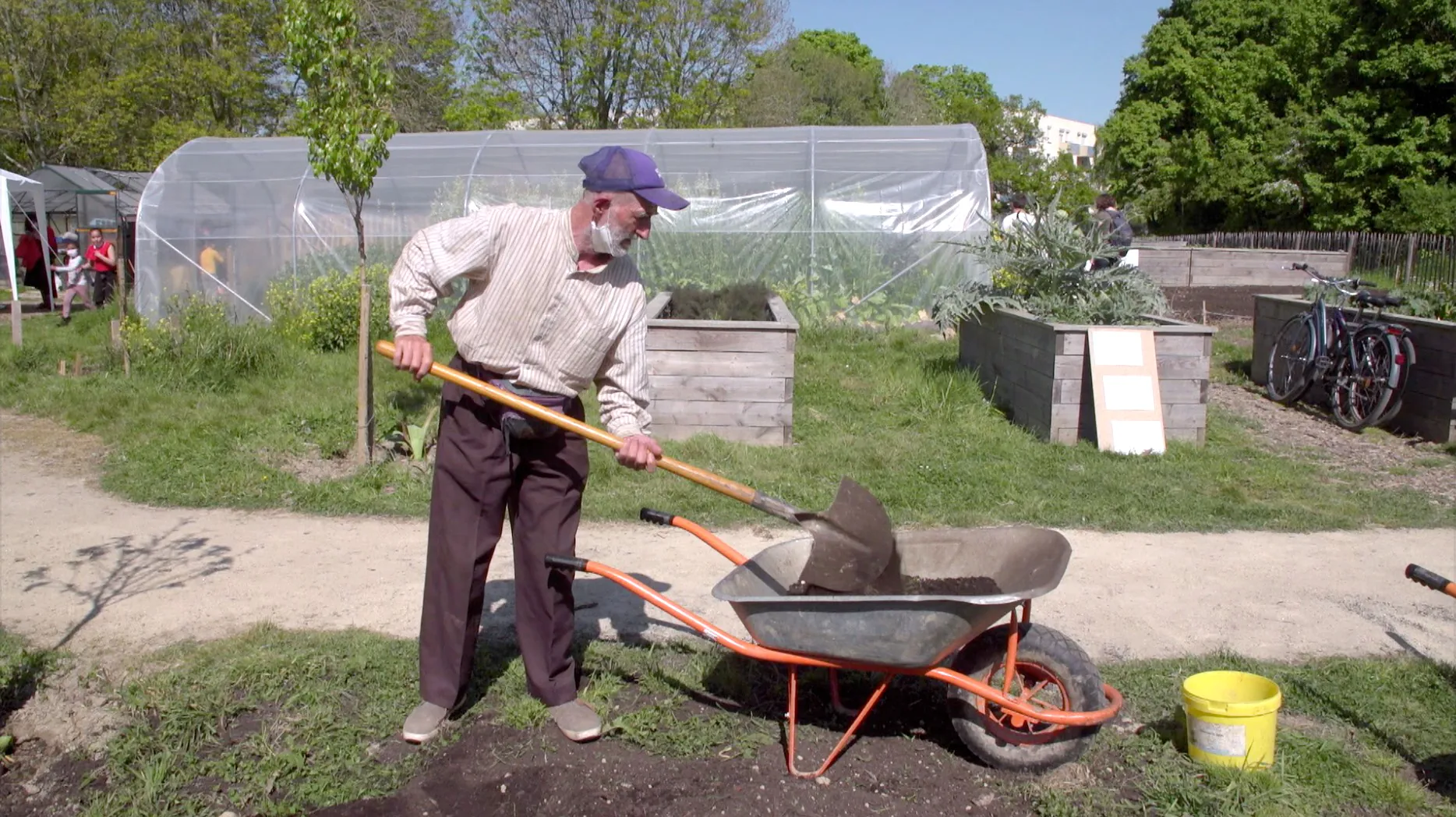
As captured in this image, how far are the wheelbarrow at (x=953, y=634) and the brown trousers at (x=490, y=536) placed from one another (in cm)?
23

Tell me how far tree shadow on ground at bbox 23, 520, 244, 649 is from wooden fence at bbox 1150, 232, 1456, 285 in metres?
14.8

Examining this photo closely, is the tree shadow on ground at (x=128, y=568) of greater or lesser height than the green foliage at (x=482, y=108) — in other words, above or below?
below

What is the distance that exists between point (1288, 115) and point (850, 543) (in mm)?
42133

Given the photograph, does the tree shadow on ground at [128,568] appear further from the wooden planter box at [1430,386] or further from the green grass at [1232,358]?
the green grass at [1232,358]

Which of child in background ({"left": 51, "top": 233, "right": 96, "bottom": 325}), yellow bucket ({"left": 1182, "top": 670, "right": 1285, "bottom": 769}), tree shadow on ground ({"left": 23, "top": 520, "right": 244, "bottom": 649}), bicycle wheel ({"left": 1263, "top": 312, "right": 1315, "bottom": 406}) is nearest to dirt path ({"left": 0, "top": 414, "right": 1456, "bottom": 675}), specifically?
tree shadow on ground ({"left": 23, "top": 520, "right": 244, "bottom": 649})

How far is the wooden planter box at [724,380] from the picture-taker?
851 cm

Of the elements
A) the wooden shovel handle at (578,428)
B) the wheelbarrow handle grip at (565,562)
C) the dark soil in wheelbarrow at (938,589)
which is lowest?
the dark soil in wheelbarrow at (938,589)

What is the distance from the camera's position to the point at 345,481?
24.5ft

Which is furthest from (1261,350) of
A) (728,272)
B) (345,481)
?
(345,481)

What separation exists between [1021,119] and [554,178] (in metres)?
53.9

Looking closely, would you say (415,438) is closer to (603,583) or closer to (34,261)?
(603,583)

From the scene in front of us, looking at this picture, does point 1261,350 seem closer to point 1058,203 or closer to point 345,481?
point 1058,203

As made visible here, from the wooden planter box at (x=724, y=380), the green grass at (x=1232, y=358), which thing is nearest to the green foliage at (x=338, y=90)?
the wooden planter box at (x=724, y=380)

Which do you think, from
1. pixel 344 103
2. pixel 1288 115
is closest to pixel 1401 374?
pixel 344 103
